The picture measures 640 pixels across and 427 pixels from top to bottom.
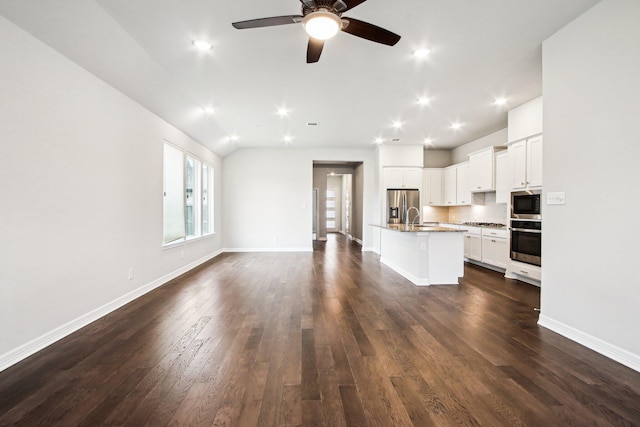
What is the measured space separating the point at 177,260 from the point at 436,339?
171 inches

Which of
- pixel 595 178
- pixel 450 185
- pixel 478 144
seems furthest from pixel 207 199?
pixel 595 178

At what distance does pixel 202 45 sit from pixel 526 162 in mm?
4796

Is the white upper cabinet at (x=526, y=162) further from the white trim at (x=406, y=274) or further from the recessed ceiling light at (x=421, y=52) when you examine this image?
the recessed ceiling light at (x=421, y=52)

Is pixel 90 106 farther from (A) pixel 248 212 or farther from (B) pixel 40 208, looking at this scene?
(A) pixel 248 212

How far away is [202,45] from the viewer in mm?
2914

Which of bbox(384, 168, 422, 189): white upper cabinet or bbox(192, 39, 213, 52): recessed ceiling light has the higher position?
bbox(192, 39, 213, 52): recessed ceiling light

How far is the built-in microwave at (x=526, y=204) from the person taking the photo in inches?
167

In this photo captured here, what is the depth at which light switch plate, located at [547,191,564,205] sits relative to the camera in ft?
8.63

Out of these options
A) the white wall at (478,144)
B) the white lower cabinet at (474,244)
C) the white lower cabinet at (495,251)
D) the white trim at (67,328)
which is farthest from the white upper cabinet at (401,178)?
the white trim at (67,328)

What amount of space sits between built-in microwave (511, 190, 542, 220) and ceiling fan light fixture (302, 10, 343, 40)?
13.0ft

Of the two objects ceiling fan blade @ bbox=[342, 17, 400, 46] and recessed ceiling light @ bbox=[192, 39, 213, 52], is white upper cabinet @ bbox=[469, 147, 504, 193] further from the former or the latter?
recessed ceiling light @ bbox=[192, 39, 213, 52]

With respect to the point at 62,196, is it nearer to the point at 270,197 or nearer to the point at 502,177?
the point at 270,197

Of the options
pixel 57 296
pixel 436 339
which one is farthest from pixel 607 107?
pixel 57 296

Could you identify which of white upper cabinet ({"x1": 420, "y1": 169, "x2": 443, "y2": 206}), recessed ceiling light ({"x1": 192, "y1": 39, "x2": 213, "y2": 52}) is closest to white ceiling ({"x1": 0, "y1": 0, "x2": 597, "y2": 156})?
recessed ceiling light ({"x1": 192, "y1": 39, "x2": 213, "y2": 52})
